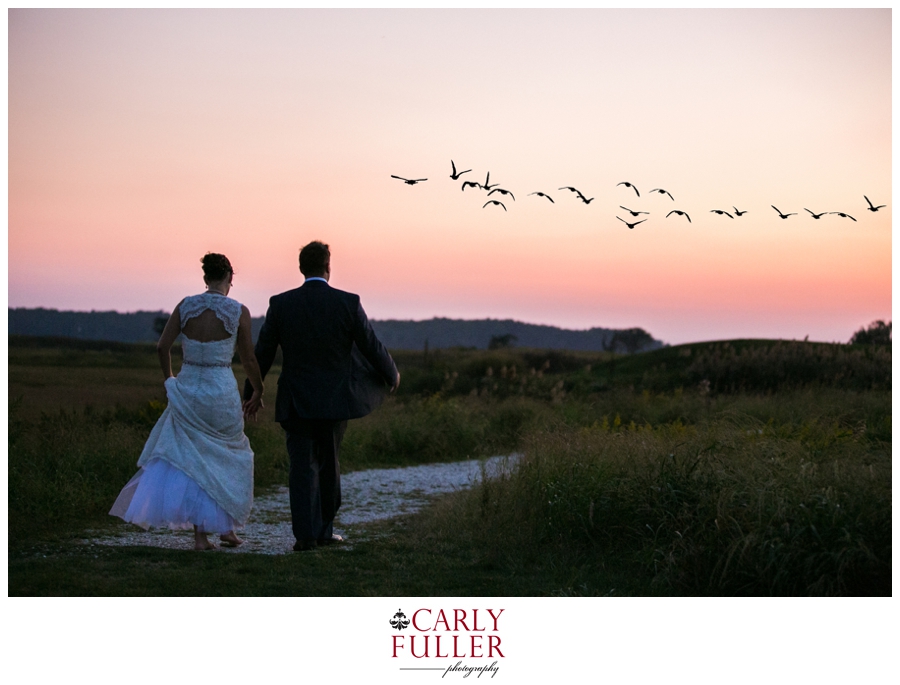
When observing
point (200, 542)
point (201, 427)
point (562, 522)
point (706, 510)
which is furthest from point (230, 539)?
point (706, 510)

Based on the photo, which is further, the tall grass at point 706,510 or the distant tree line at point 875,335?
the distant tree line at point 875,335

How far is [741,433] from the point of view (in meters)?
7.01

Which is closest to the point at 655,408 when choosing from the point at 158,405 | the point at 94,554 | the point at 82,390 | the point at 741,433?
the point at 741,433

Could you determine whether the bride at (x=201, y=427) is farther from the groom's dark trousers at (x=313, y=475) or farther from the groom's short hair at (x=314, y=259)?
the groom's short hair at (x=314, y=259)

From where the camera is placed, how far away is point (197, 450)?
5883 mm

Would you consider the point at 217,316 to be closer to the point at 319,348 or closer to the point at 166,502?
the point at 319,348

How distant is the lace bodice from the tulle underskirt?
775 millimetres

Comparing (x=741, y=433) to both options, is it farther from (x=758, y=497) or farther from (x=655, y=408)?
(x=655, y=408)

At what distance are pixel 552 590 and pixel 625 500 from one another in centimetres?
110

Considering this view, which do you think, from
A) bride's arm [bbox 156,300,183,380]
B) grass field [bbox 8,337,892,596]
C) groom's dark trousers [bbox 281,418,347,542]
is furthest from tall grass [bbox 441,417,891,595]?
bride's arm [bbox 156,300,183,380]

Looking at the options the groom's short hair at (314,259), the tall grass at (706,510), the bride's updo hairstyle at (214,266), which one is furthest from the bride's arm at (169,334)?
the tall grass at (706,510)

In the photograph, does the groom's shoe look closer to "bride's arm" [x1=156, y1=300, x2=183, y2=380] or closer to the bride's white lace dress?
the bride's white lace dress

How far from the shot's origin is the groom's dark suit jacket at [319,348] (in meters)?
5.98

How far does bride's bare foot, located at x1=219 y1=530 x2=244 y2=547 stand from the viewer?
6074mm
